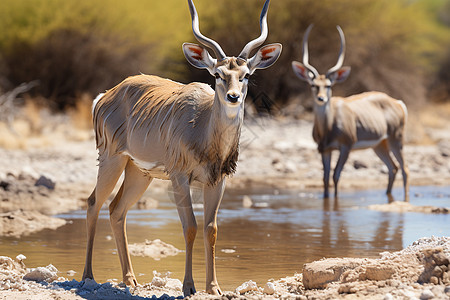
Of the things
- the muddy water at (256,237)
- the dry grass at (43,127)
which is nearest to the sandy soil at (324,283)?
the muddy water at (256,237)

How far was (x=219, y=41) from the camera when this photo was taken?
26.2 meters

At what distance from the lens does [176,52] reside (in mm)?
28250

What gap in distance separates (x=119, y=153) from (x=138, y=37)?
72.0 ft

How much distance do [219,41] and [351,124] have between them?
13.2m

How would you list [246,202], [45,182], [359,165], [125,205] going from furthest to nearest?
[359,165] < [45,182] < [246,202] < [125,205]

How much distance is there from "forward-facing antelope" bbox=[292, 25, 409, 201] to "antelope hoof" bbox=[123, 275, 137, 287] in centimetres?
665

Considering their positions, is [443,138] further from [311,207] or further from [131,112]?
[131,112]

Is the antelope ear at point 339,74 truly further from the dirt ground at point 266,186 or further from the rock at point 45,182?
the rock at point 45,182

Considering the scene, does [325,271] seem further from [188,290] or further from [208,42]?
[208,42]

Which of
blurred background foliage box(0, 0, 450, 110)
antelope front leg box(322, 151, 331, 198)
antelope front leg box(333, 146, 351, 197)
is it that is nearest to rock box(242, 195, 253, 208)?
antelope front leg box(322, 151, 331, 198)

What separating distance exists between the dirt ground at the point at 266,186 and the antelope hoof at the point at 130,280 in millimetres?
204

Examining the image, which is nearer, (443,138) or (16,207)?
(16,207)

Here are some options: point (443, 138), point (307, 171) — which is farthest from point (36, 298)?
point (443, 138)

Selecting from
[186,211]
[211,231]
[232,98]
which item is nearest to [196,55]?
[232,98]
